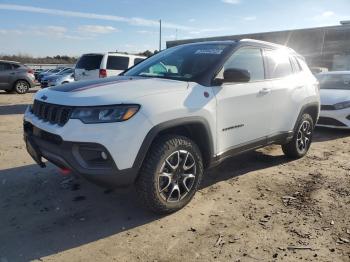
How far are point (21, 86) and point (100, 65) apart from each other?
8014mm

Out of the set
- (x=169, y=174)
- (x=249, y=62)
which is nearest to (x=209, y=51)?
(x=249, y=62)

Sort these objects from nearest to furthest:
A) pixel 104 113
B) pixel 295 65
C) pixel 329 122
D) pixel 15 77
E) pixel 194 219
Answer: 1. pixel 104 113
2. pixel 194 219
3. pixel 295 65
4. pixel 329 122
5. pixel 15 77

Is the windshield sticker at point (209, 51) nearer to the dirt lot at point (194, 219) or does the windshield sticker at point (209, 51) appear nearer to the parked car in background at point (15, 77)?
the dirt lot at point (194, 219)

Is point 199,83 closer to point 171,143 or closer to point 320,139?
point 171,143

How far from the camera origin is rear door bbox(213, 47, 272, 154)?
14.0 feet

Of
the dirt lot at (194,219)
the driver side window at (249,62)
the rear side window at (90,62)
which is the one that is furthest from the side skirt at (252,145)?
the rear side window at (90,62)

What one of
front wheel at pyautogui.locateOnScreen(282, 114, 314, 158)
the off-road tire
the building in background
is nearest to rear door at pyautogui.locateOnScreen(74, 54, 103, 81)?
the off-road tire

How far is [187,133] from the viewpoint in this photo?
13.5 ft

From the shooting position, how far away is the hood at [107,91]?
3430mm

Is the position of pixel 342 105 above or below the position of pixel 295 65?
below

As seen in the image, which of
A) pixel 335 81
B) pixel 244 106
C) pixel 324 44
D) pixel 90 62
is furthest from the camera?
pixel 324 44

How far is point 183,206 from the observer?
4086 millimetres

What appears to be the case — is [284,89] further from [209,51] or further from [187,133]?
[187,133]

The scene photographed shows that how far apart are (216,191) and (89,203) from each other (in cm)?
153
